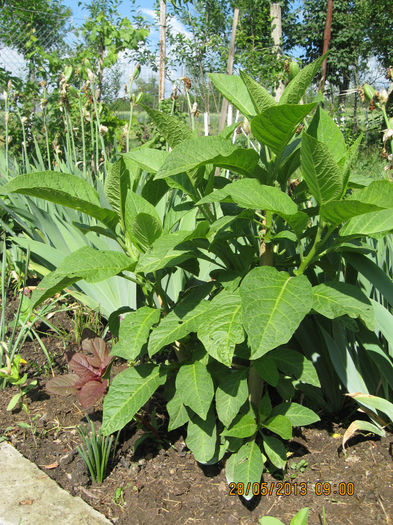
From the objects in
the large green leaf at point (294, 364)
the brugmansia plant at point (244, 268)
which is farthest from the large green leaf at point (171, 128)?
the large green leaf at point (294, 364)

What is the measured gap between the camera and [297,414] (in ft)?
4.57

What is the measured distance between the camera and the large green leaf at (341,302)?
1112 mm

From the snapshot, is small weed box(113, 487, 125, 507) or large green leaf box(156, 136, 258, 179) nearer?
large green leaf box(156, 136, 258, 179)

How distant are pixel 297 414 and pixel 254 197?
2.33 ft

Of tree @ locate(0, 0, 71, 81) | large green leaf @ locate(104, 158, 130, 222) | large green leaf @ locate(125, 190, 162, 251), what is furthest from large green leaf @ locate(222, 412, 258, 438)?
tree @ locate(0, 0, 71, 81)

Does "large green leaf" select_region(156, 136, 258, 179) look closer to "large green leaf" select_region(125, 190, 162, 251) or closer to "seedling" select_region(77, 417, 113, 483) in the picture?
"large green leaf" select_region(125, 190, 162, 251)

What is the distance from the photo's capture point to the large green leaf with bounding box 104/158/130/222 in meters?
1.36

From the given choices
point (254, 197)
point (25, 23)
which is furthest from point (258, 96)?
point (25, 23)

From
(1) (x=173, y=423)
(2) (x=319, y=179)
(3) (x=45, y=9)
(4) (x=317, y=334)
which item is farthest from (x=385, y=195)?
(3) (x=45, y=9)

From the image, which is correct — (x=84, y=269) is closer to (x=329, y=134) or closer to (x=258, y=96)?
(x=258, y=96)

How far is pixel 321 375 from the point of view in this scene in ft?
5.33

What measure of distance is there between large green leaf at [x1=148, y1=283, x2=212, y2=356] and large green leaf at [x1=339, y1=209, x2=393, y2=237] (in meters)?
0.44

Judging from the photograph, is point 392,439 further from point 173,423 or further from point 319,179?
point 319,179
